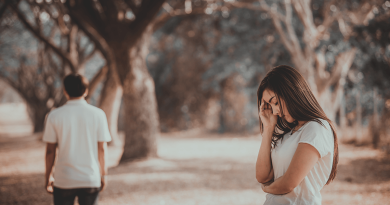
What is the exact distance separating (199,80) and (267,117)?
17173 mm

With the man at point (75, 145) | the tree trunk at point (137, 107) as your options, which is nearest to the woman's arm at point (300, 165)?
the man at point (75, 145)

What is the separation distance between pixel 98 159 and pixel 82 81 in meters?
0.77

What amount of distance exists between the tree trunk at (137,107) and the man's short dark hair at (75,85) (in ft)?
19.0

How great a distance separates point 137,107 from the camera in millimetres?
8797

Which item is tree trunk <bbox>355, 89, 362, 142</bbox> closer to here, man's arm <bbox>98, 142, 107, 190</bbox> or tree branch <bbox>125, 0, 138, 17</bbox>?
tree branch <bbox>125, 0, 138, 17</bbox>

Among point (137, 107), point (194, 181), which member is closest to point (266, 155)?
point (194, 181)

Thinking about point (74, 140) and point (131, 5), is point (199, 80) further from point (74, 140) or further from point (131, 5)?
point (74, 140)

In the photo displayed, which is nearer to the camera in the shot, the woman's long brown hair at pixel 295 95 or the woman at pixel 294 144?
the woman at pixel 294 144

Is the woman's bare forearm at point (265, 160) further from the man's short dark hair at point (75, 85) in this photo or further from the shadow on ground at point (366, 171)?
the shadow on ground at point (366, 171)

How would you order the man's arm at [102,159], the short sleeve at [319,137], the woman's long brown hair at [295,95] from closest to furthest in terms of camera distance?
the short sleeve at [319,137], the woman's long brown hair at [295,95], the man's arm at [102,159]

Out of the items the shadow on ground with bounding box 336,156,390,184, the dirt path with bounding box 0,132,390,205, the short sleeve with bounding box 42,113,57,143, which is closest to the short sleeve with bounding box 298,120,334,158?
the short sleeve with bounding box 42,113,57,143

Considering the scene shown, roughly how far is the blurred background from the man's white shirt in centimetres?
312

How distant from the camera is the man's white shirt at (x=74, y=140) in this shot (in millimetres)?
2852

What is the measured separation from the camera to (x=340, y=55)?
12727 millimetres
